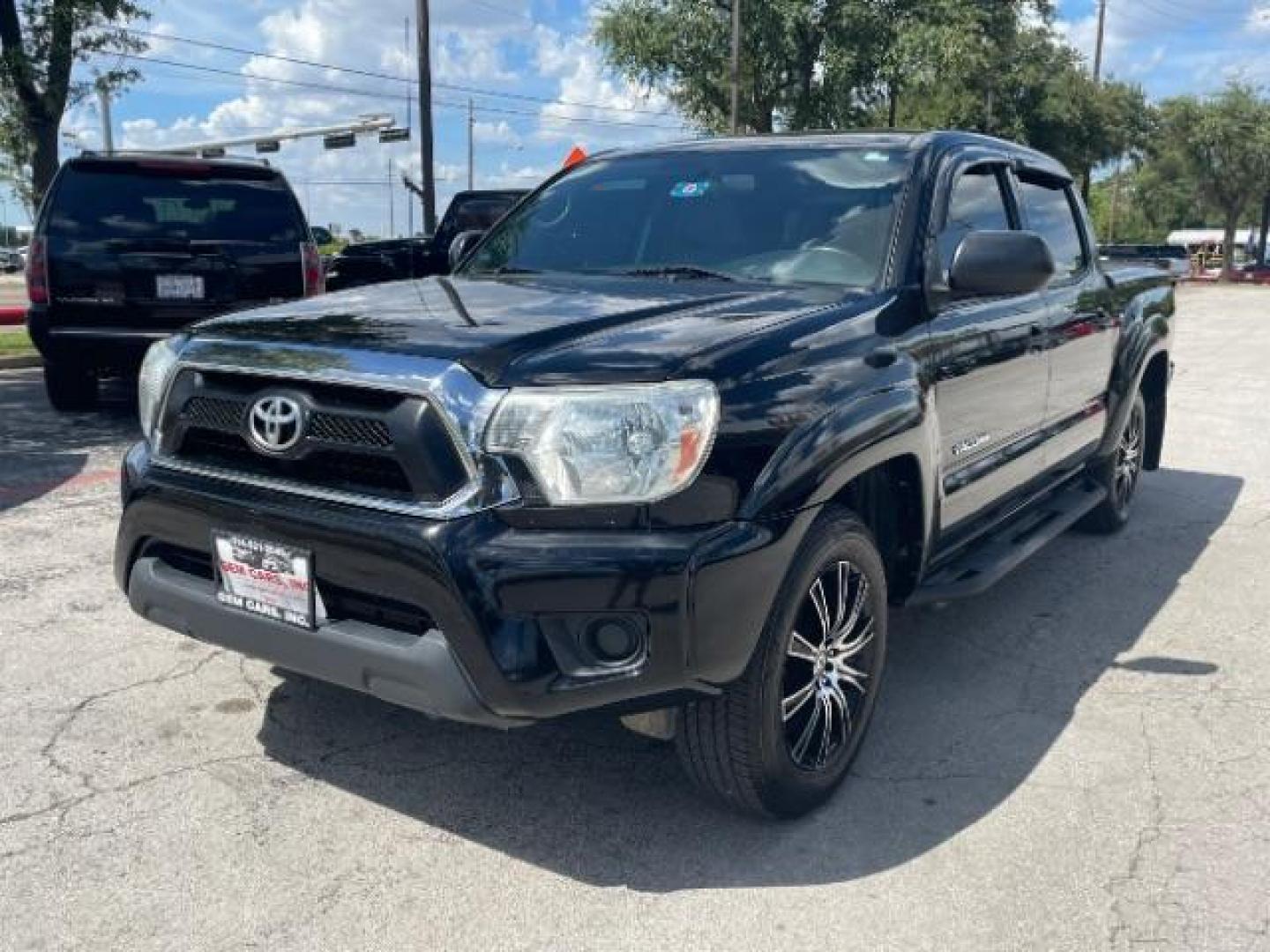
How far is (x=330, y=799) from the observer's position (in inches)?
125

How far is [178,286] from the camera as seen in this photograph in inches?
315

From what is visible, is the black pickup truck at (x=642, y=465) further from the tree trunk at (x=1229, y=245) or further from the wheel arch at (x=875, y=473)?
the tree trunk at (x=1229, y=245)

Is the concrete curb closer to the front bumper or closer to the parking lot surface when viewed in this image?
the parking lot surface

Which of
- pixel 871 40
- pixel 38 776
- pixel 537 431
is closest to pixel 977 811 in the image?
pixel 537 431

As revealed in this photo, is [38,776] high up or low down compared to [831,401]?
down

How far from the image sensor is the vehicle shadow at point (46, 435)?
6676 millimetres

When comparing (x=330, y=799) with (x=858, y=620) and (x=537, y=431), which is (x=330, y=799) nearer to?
(x=537, y=431)

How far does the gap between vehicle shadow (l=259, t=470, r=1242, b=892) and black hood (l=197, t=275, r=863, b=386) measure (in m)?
0.86

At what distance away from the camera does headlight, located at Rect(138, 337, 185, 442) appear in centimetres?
323

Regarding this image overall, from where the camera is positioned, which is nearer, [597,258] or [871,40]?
[597,258]

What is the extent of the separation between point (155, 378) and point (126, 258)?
5227mm

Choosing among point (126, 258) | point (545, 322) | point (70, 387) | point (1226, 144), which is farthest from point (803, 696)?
point (1226, 144)

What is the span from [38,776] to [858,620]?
2276mm

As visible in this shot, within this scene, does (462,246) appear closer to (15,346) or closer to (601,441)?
(601,441)
